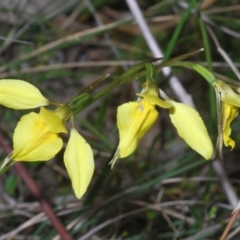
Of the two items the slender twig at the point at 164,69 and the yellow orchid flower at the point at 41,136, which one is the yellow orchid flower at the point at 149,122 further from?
the slender twig at the point at 164,69

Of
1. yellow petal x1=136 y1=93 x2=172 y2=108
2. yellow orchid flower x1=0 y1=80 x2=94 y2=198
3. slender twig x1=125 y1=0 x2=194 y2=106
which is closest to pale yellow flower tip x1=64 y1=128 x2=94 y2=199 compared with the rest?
yellow orchid flower x1=0 y1=80 x2=94 y2=198

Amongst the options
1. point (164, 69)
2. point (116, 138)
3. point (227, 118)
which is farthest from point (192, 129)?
point (116, 138)

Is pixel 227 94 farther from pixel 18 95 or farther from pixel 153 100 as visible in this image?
pixel 18 95

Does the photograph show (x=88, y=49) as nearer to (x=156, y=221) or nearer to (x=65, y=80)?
(x=65, y=80)

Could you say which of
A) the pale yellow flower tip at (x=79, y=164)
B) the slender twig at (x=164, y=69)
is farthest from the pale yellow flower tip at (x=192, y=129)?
the slender twig at (x=164, y=69)

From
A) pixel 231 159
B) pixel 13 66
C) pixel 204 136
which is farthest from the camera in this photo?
pixel 231 159

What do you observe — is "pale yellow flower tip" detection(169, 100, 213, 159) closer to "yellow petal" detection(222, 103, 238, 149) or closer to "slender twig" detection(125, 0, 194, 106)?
"yellow petal" detection(222, 103, 238, 149)

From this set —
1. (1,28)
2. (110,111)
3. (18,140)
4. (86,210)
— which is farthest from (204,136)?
(1,28)
